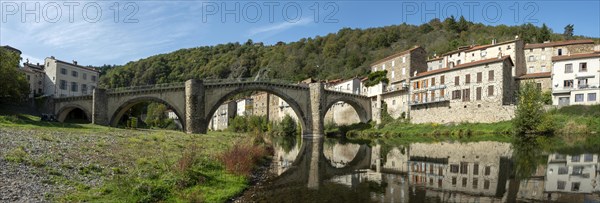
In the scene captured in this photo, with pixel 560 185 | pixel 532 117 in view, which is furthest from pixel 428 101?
pixel 560 185

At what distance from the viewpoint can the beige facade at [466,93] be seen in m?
57.0

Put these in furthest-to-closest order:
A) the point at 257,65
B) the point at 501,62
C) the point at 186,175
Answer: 1. the point at 257,65
2. the point at 501,62
3. the point at 186,175

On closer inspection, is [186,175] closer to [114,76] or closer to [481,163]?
[481,163]

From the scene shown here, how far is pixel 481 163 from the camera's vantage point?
25.6 meters

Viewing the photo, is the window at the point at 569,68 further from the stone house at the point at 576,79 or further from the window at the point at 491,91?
the window at the point at 491,91

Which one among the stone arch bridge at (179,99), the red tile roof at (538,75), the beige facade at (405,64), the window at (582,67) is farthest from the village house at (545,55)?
the stone arch bridge at (179,99)

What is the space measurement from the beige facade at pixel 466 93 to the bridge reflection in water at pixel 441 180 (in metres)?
30.5

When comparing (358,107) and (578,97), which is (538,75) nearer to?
(578,97)

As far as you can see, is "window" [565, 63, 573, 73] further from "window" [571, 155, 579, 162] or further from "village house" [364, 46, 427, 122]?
"window" [571, 155, 579, 162]

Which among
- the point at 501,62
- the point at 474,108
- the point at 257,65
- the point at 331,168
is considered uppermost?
the point at 257,65

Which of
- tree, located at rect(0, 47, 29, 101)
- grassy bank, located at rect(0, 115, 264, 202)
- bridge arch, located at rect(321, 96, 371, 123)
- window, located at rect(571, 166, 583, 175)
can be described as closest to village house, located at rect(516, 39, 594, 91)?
bridge arch, located at rect(321, 96, 371, 123)

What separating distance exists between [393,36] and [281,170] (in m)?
137

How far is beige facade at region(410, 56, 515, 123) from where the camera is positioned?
57031 millimetres

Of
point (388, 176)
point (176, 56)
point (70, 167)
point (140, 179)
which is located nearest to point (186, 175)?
point (140, 179)
